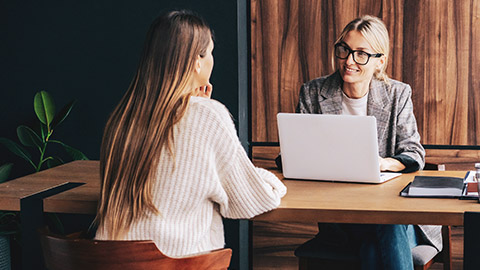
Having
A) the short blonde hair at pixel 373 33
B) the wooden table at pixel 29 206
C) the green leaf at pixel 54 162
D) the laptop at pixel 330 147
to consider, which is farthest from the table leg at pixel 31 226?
the short blonde hair at pixel 373 33

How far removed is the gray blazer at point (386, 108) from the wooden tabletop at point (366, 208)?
724mm

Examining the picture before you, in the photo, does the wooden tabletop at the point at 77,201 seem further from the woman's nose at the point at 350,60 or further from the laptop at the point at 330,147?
the woman's nose at the point at 350,60

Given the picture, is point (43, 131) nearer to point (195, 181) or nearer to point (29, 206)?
point (29, 206)

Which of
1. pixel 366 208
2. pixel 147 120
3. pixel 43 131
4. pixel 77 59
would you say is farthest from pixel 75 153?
pixel 366 208

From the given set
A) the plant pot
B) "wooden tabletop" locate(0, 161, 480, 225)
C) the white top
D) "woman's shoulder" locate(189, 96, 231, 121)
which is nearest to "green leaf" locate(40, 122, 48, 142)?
the plant pot

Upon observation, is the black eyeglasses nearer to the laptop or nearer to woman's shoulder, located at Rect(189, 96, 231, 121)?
the laptop

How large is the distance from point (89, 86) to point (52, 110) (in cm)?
30

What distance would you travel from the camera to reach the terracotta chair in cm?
161

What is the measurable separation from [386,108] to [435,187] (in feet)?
2.74

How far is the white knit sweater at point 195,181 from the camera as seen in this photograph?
1.83 m

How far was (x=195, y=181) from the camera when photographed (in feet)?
6.03

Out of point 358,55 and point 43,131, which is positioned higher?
point 358,55

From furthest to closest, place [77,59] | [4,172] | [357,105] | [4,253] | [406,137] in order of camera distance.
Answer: [77,59] → [4,172] → [4,253] → [357,105] → [406,137]

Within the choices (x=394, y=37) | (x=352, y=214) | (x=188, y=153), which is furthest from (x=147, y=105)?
(x=394, y=37)
